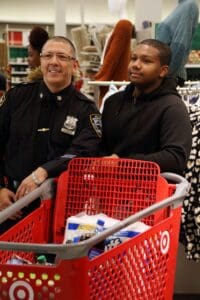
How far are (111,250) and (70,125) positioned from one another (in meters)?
0.80

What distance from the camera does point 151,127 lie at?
6.16ft

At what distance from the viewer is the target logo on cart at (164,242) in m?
1.38

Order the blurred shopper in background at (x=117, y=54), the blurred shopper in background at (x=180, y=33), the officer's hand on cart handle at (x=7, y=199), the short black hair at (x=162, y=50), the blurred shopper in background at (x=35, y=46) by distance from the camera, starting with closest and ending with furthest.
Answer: the officer's hand on cart handle at (x=7, y=199), the short black hair at (x=162, y=50), the blurred shopper in background at (x=180, y=33), the blurred shopper in background at (x=117, y=54), the blurred shopper in background at (x=35, y=46)

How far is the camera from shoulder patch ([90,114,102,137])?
6.35 ft

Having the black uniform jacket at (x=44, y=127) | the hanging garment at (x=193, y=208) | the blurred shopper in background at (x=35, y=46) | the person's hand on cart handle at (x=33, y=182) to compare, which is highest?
the blurred shopper in background at (x=35, y=46)

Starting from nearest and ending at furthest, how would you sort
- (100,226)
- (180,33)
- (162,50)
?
(100,226) < (162,50) < (180,33)

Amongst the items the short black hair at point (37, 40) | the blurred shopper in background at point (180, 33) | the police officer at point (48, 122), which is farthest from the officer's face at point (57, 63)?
the short black hair at point (37, 40)

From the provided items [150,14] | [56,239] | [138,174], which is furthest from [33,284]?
[150,14]

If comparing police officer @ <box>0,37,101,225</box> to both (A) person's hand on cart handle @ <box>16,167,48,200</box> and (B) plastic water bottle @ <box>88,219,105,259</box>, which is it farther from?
(B) plastic water bottle @ <box>88,219,105,259</box>

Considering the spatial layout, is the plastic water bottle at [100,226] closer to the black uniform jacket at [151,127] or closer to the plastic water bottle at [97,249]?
the plastic water bottle at [97,249]

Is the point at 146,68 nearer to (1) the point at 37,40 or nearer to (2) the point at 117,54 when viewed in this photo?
(2) the point at 117,54

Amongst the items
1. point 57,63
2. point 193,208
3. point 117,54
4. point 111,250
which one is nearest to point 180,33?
point 117,54

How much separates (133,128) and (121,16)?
272 centimetres

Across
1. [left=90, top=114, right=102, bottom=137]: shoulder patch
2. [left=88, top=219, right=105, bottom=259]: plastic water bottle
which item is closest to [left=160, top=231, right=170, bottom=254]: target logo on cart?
[left=88, top=219, right=105, bottom=259]: plastic water bottle
